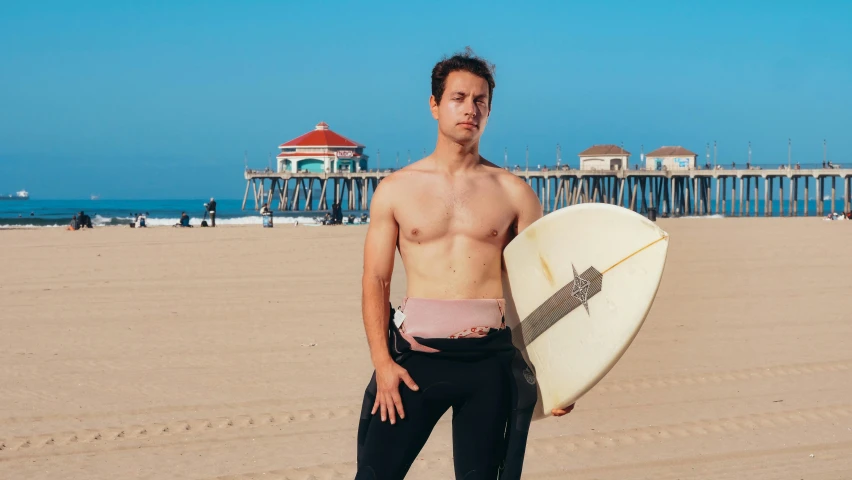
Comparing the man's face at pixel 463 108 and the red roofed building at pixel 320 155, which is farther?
the red roofed building at pixel 320 155

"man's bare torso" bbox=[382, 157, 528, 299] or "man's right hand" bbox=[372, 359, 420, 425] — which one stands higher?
"man's bare torso" bbox=[382, 157, 528, 299]

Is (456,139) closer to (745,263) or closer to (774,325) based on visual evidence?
(774,325)

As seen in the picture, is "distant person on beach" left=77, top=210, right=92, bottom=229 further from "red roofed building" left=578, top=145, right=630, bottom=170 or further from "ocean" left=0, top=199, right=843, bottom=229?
"red roofed building" left=578, top=145, right=630, bottom=170

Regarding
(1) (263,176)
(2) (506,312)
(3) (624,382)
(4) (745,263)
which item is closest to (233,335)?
(3) (624,382)

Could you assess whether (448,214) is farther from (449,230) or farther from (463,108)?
(463,108)

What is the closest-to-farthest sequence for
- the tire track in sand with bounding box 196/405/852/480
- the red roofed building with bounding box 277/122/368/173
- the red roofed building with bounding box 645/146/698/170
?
the tire track in sand with bounding box 196/405/852/480 < the red roofed building with bounding box 645/146/698/170 < the red roofed building with bounding box 277/122/368/173

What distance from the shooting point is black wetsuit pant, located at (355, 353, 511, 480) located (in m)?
2.49

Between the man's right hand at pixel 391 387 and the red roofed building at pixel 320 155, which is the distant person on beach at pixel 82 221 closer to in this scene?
the man's right hand at pixel 391 387

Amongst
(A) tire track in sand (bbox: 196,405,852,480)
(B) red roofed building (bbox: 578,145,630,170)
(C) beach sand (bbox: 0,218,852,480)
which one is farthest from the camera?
(B) red roofed building (bbox: 578,145,630,170)

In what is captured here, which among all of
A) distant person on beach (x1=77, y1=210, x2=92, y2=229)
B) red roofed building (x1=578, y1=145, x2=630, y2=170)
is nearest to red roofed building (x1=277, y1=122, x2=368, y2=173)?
red roofed building (x1=578, y1=145, x2=630, y2=170)

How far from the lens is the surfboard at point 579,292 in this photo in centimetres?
263

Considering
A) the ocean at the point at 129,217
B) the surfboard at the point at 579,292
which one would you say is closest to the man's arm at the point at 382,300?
the surfboard at the point at 579,292

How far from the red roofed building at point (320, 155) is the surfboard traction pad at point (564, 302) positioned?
259ft

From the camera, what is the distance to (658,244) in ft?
8.59
